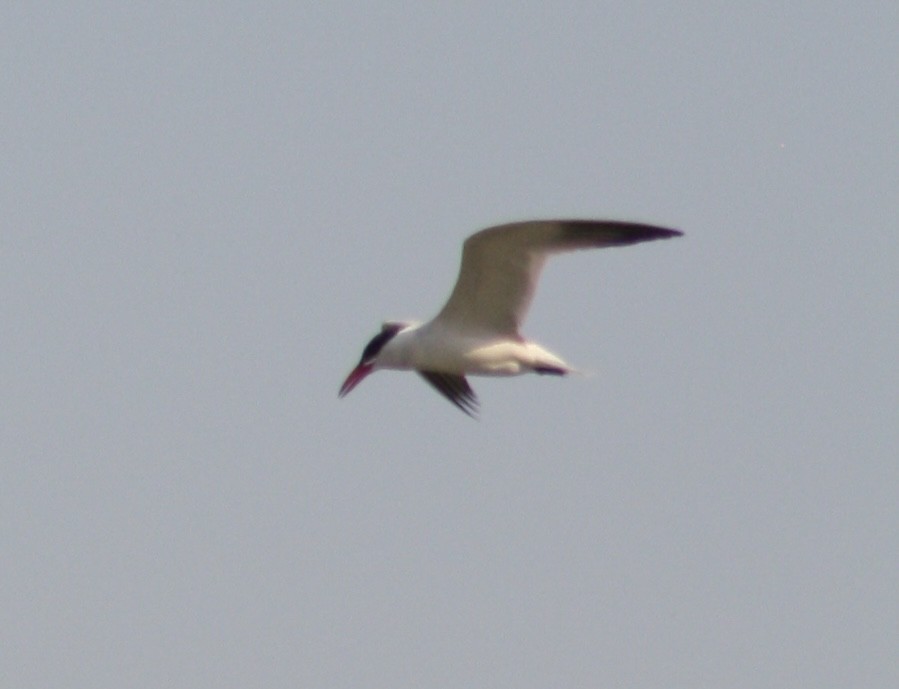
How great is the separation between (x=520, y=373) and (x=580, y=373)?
51cm

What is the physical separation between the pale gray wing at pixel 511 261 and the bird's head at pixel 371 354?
33.5 inches

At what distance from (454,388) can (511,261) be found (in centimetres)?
236

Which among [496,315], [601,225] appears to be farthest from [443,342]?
[601,225]

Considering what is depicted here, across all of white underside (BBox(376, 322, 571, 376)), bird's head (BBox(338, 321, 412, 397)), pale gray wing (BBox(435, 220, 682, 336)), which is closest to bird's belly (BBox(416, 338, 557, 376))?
white underside (BBox(376, 322, 571, 376))

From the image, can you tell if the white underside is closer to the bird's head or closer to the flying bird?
the flying bird

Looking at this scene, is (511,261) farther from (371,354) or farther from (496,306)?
(371,354)

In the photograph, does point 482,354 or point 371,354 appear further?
point 371,354

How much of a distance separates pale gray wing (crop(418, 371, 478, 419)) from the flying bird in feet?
2.38

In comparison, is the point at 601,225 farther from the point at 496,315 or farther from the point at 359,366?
the point at 359,366

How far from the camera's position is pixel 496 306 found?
1922 cm

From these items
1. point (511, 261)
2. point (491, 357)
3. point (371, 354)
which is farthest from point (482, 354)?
point (371, 354)

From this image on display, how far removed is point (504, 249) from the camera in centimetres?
1875

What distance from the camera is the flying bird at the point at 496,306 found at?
18.5 meters

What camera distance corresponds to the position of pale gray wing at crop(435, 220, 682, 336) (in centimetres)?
1838
